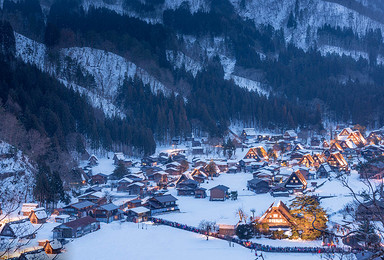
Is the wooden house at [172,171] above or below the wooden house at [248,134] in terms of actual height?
below

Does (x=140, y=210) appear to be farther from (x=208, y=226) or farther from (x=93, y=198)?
(x=208, y=226)

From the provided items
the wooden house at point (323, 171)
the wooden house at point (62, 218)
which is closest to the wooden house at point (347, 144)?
the wooden house at point (323, 171)

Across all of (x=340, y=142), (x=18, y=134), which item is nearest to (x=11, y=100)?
(x=18, y=134)

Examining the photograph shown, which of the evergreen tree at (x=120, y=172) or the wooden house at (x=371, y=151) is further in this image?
the wooden house at (x=371, y=151)

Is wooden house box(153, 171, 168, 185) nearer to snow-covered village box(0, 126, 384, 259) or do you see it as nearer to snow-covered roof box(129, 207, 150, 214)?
snow-covered village box(0, 126, 384, 259)

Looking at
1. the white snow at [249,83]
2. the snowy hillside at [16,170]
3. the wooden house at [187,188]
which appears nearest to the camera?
the snowy hillside at [16,170]

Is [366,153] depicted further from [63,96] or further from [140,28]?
[140,28]

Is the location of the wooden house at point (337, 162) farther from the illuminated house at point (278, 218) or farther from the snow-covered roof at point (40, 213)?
the snow-covered roof at point (40, 213)

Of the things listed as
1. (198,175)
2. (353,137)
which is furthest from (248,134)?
(198,175)
